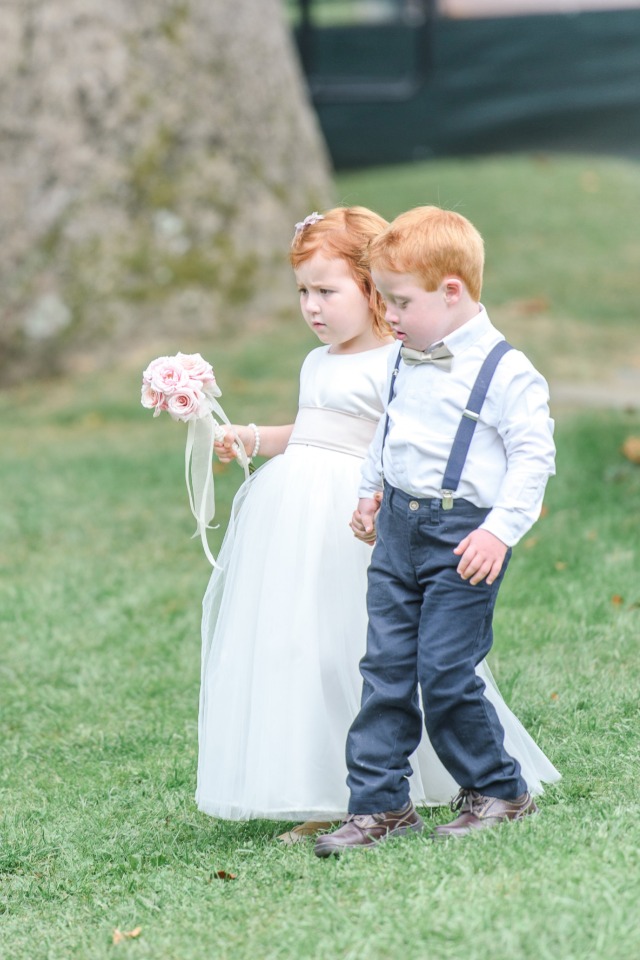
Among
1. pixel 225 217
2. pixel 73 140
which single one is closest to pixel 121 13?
A: pixel 73 140

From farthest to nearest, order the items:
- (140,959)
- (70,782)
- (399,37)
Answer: (399,37) → (70,782) → (140,959)

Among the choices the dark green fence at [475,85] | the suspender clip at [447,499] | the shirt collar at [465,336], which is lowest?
the suspender clip at [447,499]

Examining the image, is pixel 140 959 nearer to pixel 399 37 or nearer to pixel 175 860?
pixel 175 860

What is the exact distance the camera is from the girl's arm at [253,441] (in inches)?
132

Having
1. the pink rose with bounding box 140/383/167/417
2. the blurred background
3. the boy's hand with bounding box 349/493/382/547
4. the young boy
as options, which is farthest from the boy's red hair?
the blurred background

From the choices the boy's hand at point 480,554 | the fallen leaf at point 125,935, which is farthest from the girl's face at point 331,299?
the fallen leaf at point 125,935

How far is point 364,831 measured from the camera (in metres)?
2.96

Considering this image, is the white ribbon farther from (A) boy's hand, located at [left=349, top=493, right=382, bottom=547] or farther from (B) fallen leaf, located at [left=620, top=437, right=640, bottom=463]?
(B) fallen leaf, located at [left=620, top=437, right=640, bottom=463]

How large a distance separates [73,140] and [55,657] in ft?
15.7

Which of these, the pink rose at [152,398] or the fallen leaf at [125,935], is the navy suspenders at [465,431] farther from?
the fallen leaf at [125,935]

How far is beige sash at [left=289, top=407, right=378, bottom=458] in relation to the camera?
10.6 ft

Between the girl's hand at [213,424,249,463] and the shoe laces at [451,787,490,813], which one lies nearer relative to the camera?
the shoe laces at [451,787,490,813]

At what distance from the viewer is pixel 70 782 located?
378 centimetres

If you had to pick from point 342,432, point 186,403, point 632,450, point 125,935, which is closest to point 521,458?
point 342,432
